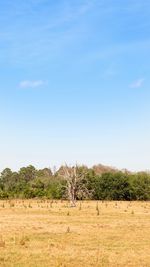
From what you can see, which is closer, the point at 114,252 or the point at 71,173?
the point at 114,252

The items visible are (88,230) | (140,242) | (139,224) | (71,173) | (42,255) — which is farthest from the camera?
(71,173)

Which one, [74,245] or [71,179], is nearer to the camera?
[74,245]

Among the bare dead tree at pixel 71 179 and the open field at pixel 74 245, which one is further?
the bare dead tree at pixel 71 179

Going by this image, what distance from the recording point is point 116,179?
238 feet

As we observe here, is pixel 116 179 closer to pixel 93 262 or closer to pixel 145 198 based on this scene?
pixel 145 198

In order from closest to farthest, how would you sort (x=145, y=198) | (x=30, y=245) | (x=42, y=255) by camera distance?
(x=42, y=255) < (x=30, y=245) < (x=145, y=198)

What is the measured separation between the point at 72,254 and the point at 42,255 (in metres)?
1.08

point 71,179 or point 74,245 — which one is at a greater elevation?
point 71,179

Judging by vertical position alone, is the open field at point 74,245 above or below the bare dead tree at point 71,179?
below

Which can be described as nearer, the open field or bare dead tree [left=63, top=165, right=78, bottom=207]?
the open field

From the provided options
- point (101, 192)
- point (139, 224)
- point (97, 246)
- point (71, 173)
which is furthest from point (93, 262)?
point (101, 192)

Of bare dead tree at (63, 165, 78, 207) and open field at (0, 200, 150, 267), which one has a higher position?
bare dead tree at (63, 165, 78, 207)

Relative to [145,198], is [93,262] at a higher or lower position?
lower

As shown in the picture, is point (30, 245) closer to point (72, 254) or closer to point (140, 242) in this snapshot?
point (72, 254)
